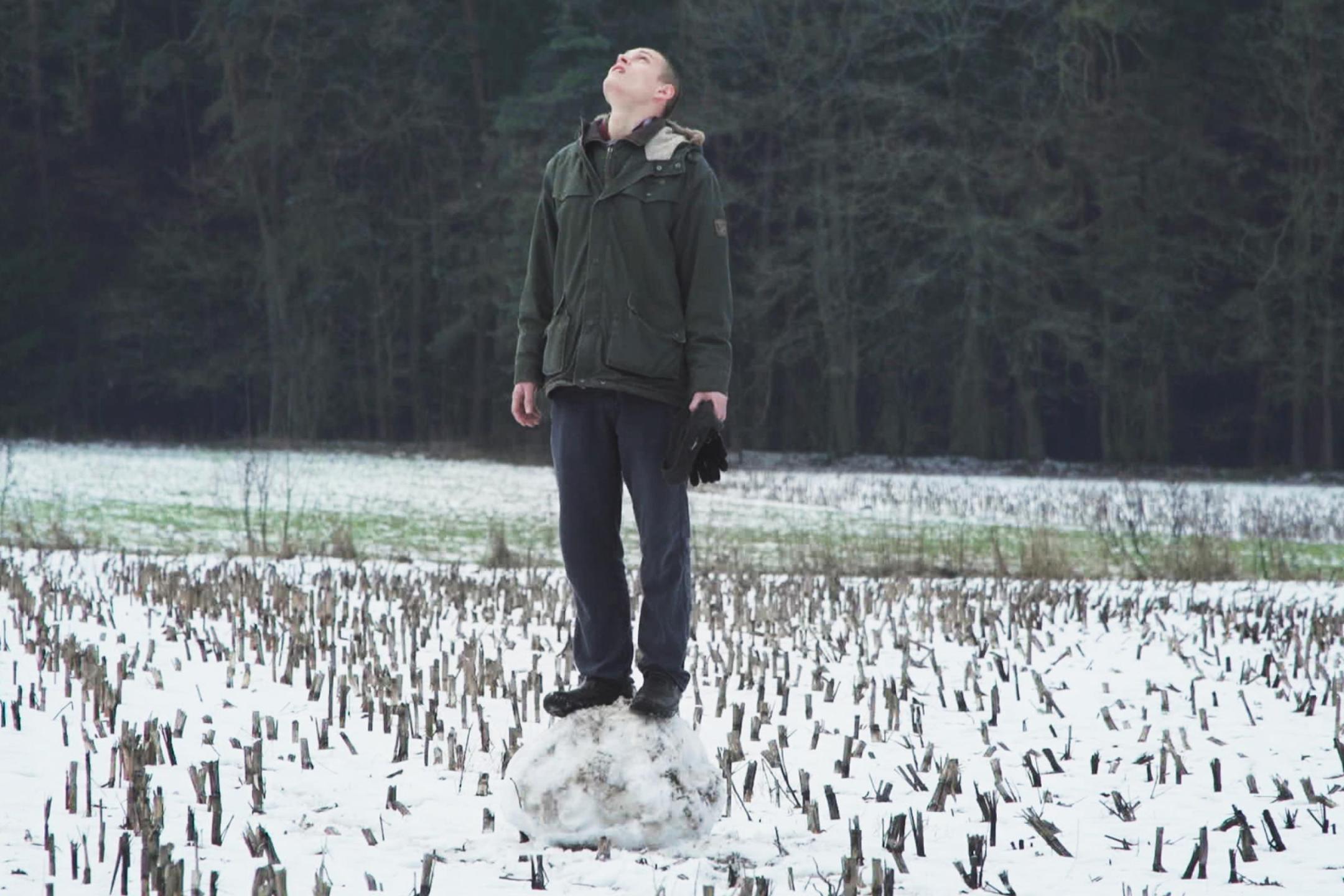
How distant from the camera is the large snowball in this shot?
478 centimetres

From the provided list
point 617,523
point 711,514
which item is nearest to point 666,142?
point 617,523

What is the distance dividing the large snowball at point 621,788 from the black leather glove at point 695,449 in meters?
0.82

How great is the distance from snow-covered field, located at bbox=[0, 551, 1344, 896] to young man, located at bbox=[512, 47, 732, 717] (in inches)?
24.4

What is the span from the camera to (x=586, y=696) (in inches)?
201

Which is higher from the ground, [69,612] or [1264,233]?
[1264,233]

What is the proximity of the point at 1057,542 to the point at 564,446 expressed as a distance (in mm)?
11824

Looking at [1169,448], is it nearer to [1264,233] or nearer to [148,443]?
[1264,233]

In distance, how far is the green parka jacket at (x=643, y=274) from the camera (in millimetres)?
4820

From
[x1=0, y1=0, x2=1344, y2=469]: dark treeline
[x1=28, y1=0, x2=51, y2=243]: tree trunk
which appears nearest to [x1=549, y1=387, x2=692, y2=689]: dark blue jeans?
[x1=0, y1=0, x2=1344, y2=469]: dark treeline

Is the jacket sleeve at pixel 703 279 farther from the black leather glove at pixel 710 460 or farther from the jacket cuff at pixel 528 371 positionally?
the jacket cuff at pixel 528 371

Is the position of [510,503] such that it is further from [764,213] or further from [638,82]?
[764,213]

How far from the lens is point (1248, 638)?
9445 mm

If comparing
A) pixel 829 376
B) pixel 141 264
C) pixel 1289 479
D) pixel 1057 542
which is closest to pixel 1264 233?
pixel 1289 479

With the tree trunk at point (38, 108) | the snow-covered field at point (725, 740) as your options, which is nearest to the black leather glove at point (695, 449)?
the snow-covered field at point (725, 740)
